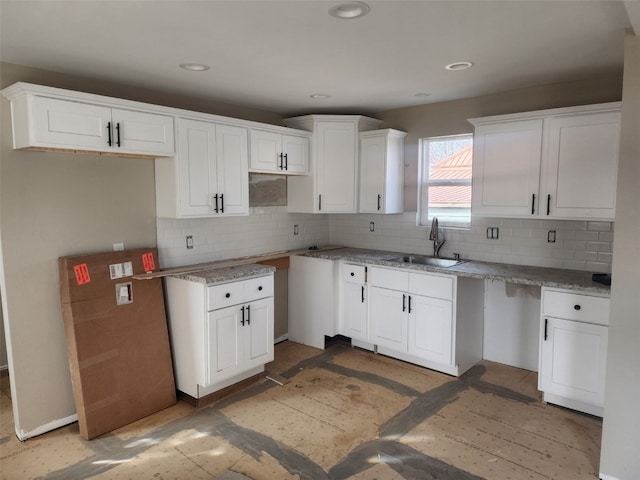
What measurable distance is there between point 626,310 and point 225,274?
2.60 m

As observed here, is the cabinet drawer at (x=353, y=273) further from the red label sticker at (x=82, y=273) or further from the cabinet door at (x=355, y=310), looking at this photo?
the red label sticker at (x=82, y=273)

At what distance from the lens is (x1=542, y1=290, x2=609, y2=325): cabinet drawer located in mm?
2881

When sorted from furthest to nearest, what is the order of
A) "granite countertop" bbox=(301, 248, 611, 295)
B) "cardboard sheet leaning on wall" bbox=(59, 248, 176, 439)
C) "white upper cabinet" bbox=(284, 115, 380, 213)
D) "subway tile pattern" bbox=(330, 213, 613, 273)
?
"white upper cabinet" bbox=(284, 115, 380, 213) → "subway tile pattern" bbox=(330, 213, 613, 273) → "granite countertop" bbox=(301, 248, 611, 295) → "cardboard sheet leaning on wall" bbox=(59, 248, 176, 439)

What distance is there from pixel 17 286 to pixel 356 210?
2.95 meters

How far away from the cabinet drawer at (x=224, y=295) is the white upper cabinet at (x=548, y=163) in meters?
2.14

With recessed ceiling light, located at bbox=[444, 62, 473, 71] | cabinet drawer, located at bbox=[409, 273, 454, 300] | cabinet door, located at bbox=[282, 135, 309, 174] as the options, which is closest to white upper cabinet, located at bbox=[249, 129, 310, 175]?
cabinet door, located at bbox=[282, 135, 309, 174]

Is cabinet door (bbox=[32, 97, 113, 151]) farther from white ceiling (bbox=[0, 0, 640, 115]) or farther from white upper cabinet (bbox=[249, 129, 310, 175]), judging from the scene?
white upper cabinet (bbox=[249, 129, 310, 175])

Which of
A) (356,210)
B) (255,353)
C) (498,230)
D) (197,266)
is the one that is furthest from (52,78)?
(498,230)

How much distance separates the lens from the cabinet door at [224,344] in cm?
319

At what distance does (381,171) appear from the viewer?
4270 millimetres

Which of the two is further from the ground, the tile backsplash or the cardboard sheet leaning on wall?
the tile backsplash

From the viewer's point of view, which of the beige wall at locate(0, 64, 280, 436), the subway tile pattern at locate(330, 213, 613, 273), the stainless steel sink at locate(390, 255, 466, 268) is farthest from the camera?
the stainless steel sink at locate(390, 255, 466, 268)

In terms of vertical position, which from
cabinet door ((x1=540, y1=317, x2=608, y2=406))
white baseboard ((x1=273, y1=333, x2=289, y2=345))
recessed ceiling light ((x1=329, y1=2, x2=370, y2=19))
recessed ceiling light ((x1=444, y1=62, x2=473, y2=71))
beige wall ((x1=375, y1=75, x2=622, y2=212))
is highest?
recessed ceiling light ((x1=444, y1=62, x2=473, y2=71))

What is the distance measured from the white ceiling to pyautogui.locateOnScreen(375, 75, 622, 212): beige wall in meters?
0.14
